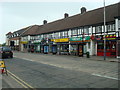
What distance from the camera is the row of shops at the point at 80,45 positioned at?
78.7 ft

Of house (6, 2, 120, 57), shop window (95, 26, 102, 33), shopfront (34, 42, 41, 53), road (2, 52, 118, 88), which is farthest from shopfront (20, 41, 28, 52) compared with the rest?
road (2, 52, 118, 88)

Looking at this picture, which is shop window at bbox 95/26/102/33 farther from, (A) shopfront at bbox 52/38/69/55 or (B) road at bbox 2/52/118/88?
(B) road at bbox 2/52/118/88

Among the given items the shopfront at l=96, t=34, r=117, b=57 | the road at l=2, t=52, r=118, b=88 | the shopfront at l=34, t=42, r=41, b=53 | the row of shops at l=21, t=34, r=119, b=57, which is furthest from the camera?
the shopfront at l=34, t=42, r=41, b=53

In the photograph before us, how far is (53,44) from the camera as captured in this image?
37.6 m

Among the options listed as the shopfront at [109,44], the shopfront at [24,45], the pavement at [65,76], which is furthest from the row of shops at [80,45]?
the pavement at [65,76]

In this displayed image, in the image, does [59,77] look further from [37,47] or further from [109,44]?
[37,47]

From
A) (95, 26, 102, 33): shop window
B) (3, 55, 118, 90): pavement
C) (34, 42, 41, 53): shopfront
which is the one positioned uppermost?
(95, 26, 102, 33): shop window

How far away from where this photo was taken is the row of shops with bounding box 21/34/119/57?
78.7ft

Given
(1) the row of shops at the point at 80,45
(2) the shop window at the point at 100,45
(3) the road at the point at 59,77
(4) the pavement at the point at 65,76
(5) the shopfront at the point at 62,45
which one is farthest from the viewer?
(5) the shopfront at the point at 62,45

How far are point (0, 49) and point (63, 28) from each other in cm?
1882

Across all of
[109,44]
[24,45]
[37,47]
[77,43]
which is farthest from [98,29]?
[24,45]

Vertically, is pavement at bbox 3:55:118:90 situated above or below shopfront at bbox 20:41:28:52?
below

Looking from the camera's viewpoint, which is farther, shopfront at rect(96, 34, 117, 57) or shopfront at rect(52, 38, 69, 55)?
shopfront at rect(52, 38, 69, 55)

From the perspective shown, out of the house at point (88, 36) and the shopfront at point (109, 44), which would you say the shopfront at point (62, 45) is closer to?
the house at point (88, 36)
